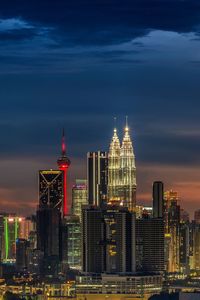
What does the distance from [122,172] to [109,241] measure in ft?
16.5

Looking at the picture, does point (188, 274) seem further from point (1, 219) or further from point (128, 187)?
point (1, 219)

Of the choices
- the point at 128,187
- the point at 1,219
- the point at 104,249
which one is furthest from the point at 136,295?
the point at 1,219

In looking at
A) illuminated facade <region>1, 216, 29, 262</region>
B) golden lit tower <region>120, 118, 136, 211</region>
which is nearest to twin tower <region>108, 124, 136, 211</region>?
golden lit tower <region>120, 118, 136, 211</region>

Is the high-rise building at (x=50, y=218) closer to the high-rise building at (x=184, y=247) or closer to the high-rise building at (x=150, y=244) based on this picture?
the high-rise building at (x=150, y=244)

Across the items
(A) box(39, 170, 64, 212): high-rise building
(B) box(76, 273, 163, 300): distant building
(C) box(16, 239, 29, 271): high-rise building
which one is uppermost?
(A) box(39, 170, 64, 212): high-rise building

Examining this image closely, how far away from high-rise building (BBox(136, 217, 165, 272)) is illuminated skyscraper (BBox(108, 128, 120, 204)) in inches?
97.4

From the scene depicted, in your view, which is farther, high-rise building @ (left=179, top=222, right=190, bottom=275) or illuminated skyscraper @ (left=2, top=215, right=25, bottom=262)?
illuminated skyscraper @ (left=2, top=215, right=25, bottom=262)

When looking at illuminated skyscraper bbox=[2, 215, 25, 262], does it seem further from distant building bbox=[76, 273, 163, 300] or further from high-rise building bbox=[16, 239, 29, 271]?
distant building bbox=[76, 273, 163, 300]

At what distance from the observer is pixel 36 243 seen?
242 feet

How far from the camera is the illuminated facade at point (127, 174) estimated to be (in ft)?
237

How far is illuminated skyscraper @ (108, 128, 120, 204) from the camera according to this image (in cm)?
7294

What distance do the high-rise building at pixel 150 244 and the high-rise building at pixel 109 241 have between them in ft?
1.88

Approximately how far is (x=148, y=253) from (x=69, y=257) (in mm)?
3344

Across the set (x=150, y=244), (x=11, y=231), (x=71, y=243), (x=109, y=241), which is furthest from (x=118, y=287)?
(x=11, y=231)
